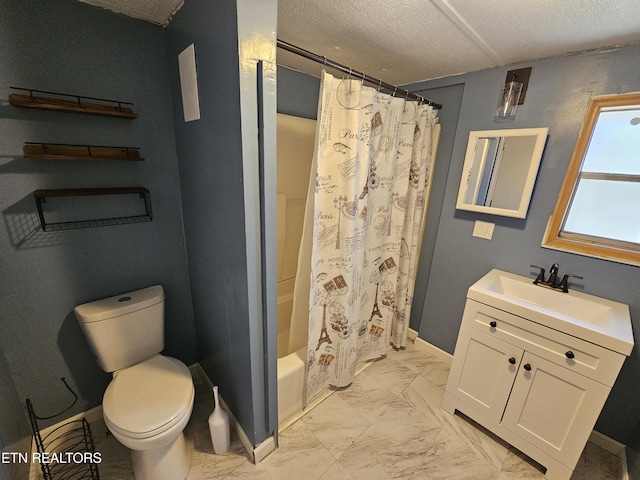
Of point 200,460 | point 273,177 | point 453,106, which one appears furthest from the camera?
point 453,106

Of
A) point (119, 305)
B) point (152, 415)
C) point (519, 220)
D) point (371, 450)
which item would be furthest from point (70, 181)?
point (519, 220)

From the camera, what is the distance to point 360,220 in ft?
5.05

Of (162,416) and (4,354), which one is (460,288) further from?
(4,354)

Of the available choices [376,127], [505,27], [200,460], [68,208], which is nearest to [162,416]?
[200,460]

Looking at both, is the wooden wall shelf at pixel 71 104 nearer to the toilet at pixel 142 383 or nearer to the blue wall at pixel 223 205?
the blue wall at pixel 223 205

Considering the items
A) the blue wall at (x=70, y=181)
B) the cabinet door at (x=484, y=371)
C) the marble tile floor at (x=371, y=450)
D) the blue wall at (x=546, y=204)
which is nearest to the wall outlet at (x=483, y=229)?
the blue wall at (x=546, y=204)

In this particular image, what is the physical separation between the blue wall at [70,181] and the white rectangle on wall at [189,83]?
25cm

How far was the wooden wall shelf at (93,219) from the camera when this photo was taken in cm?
116

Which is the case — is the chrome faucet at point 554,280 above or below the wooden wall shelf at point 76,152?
below

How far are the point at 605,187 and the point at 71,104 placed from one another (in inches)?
107

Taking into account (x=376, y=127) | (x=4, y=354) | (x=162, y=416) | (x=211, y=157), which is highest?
(x=376, y=127)

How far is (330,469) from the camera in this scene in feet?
4.45

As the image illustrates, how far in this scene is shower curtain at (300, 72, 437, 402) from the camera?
134 cm

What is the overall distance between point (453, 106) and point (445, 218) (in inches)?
32.5
